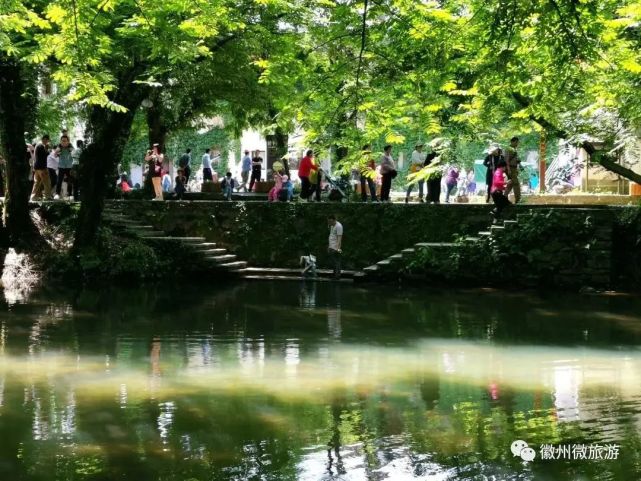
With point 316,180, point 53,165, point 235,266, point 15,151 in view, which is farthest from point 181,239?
point 53,165

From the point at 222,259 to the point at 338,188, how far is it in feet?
14.5

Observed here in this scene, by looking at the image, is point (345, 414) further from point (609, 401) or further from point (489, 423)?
point (609, 401)

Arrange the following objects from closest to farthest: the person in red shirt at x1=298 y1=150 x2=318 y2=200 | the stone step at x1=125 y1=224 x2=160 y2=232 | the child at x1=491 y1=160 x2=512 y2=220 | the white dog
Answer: the child at x1=491 y1=160 x2=512 y2=220 → the white dog → the stone step at x1=125 y1=224 x2=160 y2=232 → the person in red shirt at x1=298 y1=150 x2=318 y2=200

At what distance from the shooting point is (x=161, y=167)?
2456cm

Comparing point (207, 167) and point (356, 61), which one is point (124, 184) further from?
point (356, 61)

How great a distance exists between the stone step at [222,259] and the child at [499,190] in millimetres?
7281

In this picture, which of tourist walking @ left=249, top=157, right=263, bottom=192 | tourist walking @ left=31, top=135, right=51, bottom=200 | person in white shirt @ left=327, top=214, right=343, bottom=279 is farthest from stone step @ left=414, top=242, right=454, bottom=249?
tourist walking @ left=31, top=135, right=51, bottom=200

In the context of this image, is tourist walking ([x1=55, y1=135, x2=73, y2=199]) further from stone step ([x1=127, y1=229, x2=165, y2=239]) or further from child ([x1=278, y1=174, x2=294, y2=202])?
child ([x1=278, y1=174, x2=294, y2=202])

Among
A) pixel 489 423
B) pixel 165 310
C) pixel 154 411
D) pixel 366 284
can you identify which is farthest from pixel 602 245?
pixel 154 411

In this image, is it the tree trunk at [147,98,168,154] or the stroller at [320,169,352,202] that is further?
the tree trunk at [147,98,168,154]

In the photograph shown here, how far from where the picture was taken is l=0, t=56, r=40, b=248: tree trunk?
19.5m

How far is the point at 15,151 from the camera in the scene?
20.2 metres

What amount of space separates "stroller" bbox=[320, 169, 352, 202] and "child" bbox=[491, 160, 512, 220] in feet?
17.3

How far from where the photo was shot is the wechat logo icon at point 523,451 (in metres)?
6.80
